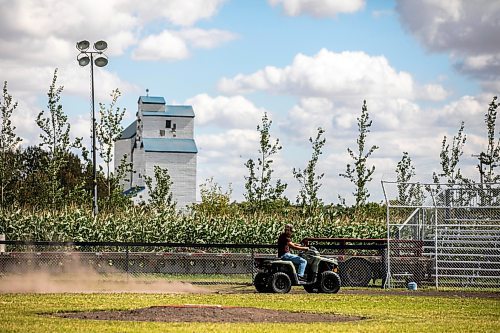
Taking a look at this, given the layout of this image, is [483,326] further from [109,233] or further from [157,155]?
[157,155]

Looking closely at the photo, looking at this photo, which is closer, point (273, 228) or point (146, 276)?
point (146, 276)

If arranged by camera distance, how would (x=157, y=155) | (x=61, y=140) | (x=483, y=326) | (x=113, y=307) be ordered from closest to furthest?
(x=483, y=326), (x=113, y=307), (x=61, y=140), (x=157, y=155)

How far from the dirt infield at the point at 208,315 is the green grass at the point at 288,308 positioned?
78 cm

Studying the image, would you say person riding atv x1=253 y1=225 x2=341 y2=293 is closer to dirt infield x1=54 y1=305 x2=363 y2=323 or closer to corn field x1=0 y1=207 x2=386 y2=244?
dirt infield x1=54 y1=305 x2=363 y2=323

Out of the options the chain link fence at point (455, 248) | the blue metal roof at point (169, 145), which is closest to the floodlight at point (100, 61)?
the chain link fence at point (455, 248)

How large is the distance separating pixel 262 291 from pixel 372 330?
1110 cm

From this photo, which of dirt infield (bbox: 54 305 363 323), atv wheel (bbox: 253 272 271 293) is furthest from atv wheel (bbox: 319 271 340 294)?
dirt infield (bbox: 54 305 363 323)

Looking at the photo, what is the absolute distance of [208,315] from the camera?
2128cm

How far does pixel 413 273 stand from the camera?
34500 mm

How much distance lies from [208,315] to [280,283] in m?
8.56

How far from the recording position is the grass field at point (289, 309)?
62.8 ft

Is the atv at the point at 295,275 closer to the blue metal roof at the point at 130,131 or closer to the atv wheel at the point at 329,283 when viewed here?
the atv wheel at the point at 329,283

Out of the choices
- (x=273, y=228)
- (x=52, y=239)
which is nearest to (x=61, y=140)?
(x=52, y=239)

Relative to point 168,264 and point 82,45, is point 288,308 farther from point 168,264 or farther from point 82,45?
point 82,45
